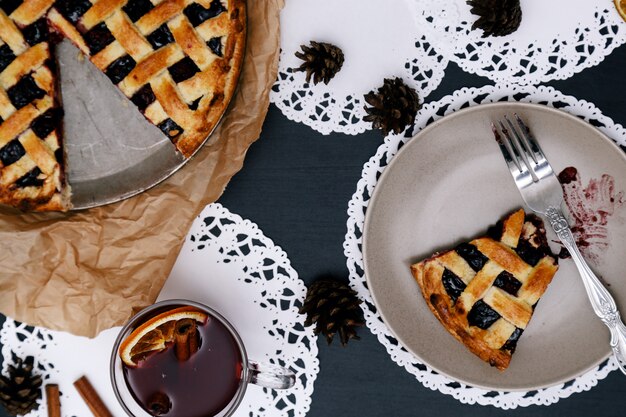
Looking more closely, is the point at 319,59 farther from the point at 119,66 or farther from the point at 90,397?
the point at 90,397

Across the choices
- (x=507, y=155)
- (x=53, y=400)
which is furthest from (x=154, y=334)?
(x=507, y=155)

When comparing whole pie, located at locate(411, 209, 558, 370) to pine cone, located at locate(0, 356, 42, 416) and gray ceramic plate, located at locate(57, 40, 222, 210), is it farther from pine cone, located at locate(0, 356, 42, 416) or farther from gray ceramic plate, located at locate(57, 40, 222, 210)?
pine cone, located at locate(0, 356, 42, 416)

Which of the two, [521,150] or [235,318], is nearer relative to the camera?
[521,150]

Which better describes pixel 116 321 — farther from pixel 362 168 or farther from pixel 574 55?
pixel 574 55

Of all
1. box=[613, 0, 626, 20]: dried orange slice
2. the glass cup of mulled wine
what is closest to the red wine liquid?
the glass cup of mulled wine

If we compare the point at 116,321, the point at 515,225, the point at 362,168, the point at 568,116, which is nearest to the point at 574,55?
the point at 568,116

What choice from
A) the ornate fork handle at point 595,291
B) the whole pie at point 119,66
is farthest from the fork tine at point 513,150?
the whole pie at point 119,66
